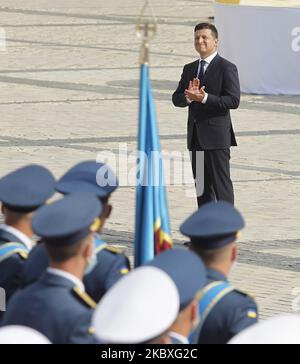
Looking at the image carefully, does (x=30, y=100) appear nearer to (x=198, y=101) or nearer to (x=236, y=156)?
(x=236, y=156)

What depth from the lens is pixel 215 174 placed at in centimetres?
907

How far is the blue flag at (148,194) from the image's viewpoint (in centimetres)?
593

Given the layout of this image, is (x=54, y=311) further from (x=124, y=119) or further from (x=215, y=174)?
(x=124, y=119)

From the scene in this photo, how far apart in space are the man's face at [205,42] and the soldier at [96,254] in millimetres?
3332

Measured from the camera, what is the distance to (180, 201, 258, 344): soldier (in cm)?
457

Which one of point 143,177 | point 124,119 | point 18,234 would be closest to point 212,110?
point 143,177

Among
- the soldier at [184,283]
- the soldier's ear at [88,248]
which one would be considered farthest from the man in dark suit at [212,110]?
the soldier at [184,283]

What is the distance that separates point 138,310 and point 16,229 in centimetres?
216

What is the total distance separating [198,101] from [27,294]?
4744 millimetres

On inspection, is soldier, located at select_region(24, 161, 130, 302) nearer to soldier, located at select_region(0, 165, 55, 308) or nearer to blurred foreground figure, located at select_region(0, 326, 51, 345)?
soldier, located at select_region(0, 165, 55, 308)

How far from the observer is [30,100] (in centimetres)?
1566

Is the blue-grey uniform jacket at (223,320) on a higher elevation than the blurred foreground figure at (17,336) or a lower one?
lower

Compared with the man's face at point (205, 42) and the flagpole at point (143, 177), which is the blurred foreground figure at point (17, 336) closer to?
the flagpole at point (143, 177)

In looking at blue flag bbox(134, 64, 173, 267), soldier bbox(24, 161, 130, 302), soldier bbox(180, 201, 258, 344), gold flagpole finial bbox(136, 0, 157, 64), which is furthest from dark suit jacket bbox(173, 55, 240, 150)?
soldier bbox(180, 201, 258, 344)
